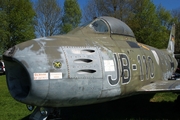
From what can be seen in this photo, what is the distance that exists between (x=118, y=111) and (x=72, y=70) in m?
3.61

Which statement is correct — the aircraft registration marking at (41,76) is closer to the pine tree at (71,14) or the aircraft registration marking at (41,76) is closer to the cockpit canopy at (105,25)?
the cockpit canopy at (105,25)

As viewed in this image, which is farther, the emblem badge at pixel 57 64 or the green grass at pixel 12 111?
the green grass at pixel 12 111

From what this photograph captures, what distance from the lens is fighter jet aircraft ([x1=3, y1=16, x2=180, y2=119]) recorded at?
3648mm

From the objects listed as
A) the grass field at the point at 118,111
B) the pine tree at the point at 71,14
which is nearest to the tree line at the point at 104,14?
the pine tree at the point at 71,14

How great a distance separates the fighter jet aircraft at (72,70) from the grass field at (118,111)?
1.34m

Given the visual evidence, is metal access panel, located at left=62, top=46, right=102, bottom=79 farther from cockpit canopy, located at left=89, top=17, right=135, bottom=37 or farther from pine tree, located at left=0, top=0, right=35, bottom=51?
Result: pine tree, located at left=0, top=0, right=35, bottom=51

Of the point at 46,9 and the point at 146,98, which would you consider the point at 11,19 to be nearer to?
the point at 46,9

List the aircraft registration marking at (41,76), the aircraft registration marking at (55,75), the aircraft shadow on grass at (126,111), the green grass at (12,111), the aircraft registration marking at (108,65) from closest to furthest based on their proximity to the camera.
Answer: the aircraft registration marking at (41,76) < the aircraft registration marking at (55,75) < the aircraft registration marking at (108,65) < the aircraft shadow on grass at (126,111) < the green grass at (12,111)

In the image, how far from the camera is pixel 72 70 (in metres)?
3.90

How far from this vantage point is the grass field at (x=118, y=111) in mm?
6211

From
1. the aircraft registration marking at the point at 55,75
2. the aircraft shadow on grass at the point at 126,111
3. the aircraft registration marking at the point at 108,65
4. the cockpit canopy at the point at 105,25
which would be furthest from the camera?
the aircraft shadow on grass at the point at 126,111

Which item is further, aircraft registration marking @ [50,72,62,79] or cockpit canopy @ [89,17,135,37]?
cockpit canopy @ [89,17,135,37]

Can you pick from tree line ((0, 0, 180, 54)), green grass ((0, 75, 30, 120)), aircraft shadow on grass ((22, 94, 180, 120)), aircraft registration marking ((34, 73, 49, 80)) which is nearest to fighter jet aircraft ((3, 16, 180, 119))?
aircraft registration marking ((34, 73, 49, 80))

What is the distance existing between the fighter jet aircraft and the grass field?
4.39 ft
